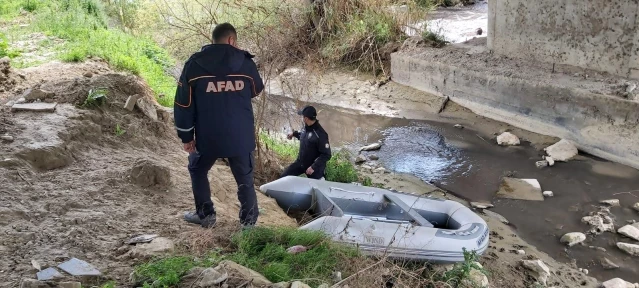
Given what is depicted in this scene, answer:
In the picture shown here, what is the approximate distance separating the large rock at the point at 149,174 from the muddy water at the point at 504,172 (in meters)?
2.39

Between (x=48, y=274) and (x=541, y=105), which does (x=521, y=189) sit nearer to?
(x=541, y=105)

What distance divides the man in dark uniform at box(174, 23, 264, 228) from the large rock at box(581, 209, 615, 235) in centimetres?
424

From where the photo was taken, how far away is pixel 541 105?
8555mm

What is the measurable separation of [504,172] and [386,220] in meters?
3.44

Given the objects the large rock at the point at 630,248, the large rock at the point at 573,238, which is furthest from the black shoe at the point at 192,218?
the large rock at the point at 630,248

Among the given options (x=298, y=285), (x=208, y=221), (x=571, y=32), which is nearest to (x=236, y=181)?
(x=208, y=221)

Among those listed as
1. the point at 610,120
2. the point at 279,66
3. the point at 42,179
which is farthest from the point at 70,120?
the point at 610,120

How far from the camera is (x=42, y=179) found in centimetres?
408

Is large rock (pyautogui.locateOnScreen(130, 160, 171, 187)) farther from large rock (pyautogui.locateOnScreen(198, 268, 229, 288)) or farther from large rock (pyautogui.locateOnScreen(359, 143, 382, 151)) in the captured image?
large rock (pyautogui.locateOnScreen(359, 143, 382, 151))

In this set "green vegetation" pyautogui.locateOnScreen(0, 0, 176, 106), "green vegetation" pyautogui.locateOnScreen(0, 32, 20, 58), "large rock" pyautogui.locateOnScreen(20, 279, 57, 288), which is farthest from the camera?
"green vegetation" pyautogui.locateOnScreen(0, 0, 176, 106)

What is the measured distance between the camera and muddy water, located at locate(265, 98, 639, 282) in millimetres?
5688

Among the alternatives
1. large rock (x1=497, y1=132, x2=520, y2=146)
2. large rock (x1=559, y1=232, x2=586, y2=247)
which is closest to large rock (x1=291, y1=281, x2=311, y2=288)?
large rock (x1=559, y1=232, x2=586, y2=247)

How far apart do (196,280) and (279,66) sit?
397 centimetres

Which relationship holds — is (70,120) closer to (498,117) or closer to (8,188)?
(8,188)
